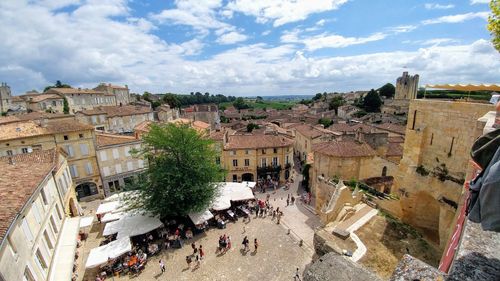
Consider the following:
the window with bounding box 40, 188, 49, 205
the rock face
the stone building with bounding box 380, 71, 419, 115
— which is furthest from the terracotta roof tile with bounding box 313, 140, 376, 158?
the stone building with bounding box 380, 71, 419, 115

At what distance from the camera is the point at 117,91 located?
6806 cm

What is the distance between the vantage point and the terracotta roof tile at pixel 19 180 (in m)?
9.14

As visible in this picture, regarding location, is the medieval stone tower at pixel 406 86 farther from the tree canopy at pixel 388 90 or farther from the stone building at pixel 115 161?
the stone building at pixel 115 161

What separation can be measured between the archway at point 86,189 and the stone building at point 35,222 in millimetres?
7003

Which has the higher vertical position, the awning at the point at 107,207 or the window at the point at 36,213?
the window at the point at 36,213

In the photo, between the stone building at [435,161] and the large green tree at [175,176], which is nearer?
the stone building at [435,161]

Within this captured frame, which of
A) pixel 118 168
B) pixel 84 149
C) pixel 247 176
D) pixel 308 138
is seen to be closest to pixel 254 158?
pixel 247 176

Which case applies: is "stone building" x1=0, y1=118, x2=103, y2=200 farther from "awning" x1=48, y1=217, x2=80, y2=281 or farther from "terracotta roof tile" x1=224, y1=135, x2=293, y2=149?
"terracotta roof tile" x1=224, y1=135, x2=293, y2=149

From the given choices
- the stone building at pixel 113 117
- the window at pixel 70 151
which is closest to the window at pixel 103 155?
the window at pixel 70 151

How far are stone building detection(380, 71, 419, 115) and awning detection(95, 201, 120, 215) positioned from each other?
219 feet

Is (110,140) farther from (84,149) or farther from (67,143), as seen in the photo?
(67,143)

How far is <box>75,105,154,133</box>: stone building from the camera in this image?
37.6 m

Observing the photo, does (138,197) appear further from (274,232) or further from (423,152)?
(423,152)

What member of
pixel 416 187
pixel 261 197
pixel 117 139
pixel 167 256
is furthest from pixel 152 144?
pixel 416 187
